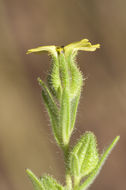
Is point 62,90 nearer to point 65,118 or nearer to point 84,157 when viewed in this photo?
point 65,118

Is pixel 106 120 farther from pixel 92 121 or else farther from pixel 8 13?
pixel 8 13

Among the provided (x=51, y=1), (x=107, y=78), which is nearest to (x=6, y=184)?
(x=107, y=78)

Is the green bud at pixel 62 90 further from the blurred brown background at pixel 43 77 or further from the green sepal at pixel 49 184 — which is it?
the blurred brown background at pixel 43 77

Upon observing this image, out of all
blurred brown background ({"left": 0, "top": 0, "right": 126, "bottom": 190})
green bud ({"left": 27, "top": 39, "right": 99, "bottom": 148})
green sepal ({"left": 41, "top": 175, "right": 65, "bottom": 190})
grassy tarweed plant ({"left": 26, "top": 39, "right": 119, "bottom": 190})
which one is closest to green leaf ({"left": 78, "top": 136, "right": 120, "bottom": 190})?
grassy tarweed plant ({"left": 26, "top": 39, "right": 119, "bottom": 190})

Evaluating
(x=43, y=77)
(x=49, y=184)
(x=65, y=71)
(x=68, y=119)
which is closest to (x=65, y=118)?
(x=68, y=119)

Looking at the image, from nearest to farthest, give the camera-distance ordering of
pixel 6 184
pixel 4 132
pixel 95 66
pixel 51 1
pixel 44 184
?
pixel 44 184
pixel 6 184
pixel 4 132
pixel 95 66
pixel 51 1

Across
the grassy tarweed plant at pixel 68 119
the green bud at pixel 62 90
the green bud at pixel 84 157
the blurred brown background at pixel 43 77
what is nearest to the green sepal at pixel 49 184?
the grassy tarweed plant at pixel 68 119
